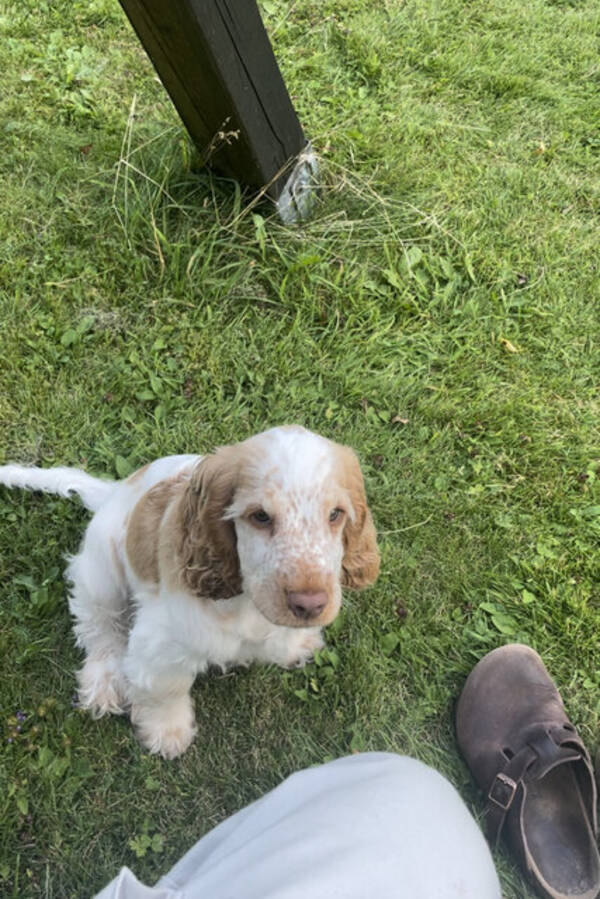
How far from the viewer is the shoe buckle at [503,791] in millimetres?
2359

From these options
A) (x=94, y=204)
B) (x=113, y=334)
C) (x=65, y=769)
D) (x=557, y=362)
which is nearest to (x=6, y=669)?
(x=65, y=769)

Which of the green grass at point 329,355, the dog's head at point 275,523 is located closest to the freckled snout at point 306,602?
the dog's head at point 275,523

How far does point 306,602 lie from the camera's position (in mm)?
1612

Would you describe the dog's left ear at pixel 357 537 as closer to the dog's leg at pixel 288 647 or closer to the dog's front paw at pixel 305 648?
the dog's leg at pixel 288 647

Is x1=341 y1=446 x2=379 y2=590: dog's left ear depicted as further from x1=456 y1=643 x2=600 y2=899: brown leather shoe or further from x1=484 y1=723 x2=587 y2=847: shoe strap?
x1=484 y1=723 x2=587 y2=847: shoe strap

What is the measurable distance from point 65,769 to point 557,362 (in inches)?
111

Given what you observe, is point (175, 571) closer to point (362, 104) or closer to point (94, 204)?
point (94, 204)

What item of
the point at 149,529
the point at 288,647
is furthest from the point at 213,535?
the point at 288,647

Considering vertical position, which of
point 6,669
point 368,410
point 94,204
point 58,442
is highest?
point 94,204

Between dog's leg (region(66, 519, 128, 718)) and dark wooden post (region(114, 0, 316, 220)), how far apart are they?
1804 mm

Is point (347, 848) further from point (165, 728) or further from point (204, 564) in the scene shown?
point (165, 728)

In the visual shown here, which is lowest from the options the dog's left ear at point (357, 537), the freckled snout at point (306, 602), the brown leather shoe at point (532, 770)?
the brown leather shoe at point (532, 770)

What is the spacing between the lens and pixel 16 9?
4000 millimetres

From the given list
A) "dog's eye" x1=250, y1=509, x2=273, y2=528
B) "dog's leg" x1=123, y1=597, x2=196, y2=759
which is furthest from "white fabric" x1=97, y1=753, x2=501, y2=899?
"dog's eye" x1=250, y1=509, x2=273, y2=528
